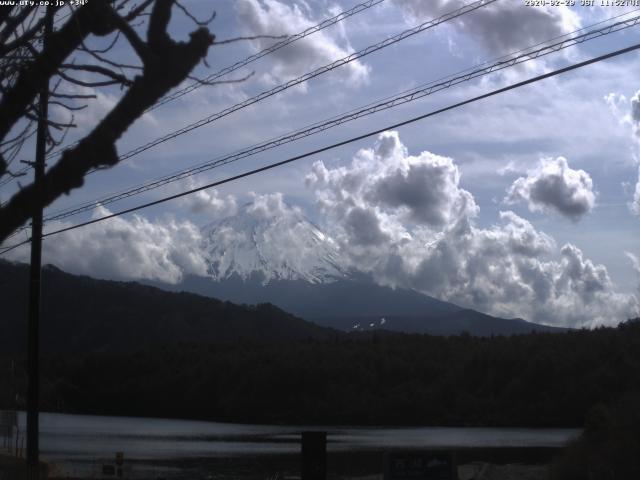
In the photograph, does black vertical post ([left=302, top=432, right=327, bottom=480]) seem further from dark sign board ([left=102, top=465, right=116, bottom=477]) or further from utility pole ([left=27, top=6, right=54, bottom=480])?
dark sign board ([left=102, top=465, right=116, bottom=477])

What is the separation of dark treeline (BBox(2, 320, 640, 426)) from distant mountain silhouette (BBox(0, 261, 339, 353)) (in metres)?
28.8

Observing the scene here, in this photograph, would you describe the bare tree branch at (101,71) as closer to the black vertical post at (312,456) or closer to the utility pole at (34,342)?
the black vertical post at (312,456)

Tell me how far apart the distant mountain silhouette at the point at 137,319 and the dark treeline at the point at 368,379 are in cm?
2884

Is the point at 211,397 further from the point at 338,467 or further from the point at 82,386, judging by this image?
the point at 338,467

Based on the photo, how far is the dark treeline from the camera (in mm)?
97250

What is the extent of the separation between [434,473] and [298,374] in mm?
111706

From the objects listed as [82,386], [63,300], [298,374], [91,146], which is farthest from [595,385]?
[63,300]

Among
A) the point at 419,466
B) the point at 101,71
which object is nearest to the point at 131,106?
the point at 101,71

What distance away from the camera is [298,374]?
121 m

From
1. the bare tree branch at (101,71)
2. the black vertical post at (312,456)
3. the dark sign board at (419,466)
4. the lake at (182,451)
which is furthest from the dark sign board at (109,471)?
the bare tree branch at (101,71)

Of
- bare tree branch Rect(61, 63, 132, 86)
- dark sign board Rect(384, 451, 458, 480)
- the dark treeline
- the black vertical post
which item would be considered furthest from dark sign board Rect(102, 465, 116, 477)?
the dark treeline

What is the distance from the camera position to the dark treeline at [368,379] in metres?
97.2

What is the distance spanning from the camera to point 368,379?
118m

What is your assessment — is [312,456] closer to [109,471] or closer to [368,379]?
[109,471]
